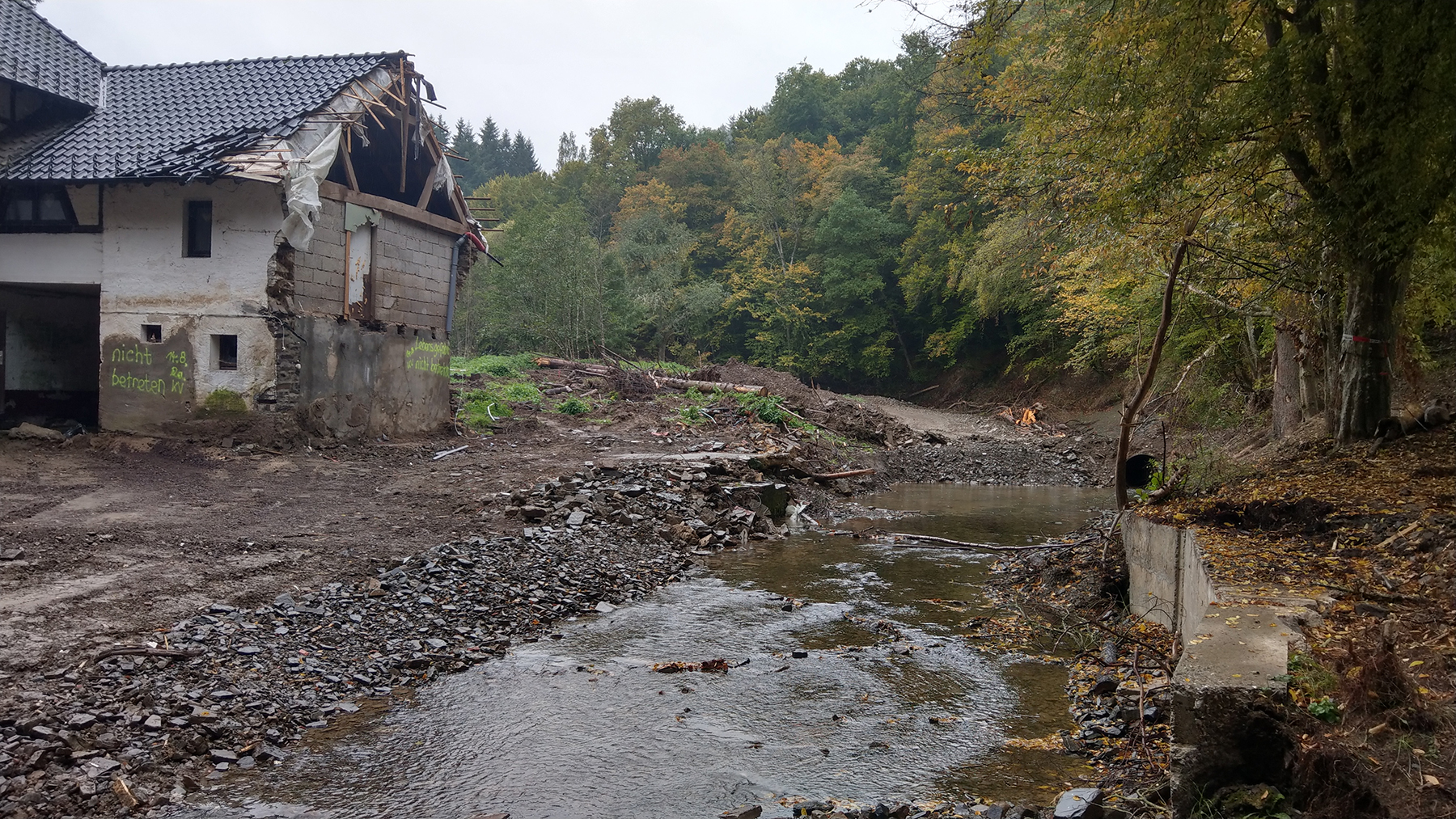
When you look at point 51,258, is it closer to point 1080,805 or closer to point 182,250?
point 182,250

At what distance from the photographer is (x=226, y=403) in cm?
1458

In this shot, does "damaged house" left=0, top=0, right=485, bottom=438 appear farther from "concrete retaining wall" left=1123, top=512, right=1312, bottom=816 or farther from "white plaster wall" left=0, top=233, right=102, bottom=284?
"concrete retaining wall" left=1123, top=512, right=1312, bottom=816

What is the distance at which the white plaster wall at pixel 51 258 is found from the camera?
15102mm

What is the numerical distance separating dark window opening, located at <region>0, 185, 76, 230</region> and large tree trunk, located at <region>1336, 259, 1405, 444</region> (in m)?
19.6

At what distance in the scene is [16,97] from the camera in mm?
16438

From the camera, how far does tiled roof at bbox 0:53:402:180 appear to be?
1448 cm

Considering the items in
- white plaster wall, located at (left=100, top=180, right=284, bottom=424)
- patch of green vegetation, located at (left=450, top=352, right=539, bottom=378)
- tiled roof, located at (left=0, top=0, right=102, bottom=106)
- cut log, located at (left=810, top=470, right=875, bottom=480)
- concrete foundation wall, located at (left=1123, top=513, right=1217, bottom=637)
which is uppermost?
tiled roof, located at (left=0, top=0, right=102, bottom=106)

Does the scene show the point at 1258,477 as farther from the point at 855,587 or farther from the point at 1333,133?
the point at 855,587

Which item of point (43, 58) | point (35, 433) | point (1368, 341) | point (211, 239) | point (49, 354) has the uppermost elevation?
point (43, 58)

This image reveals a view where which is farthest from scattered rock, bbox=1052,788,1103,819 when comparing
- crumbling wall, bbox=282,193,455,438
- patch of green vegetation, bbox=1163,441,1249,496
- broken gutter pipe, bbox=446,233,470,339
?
broken gutter pipe, bbox=446,233,470,339

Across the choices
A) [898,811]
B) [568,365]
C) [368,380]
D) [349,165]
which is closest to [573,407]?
[368,380]

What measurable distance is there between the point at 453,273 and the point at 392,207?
284 cm

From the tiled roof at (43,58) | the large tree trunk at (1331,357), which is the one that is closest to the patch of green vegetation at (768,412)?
the large tree trunk at (1331,357)

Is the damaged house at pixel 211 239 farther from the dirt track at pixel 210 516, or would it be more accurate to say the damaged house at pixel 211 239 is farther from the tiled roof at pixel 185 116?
the dirt track at pixel 210 516
